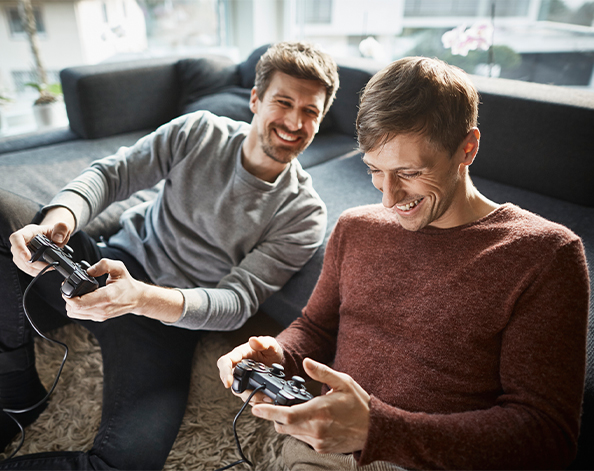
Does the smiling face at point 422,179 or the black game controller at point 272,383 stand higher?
the smiling face at point 422,179

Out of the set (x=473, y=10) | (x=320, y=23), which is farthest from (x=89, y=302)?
(x=320, y=23)

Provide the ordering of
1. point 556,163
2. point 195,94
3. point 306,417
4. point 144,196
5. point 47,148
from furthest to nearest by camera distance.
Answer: point 195,94
point 47,148
point 144,196
point 556,163
point 306,417

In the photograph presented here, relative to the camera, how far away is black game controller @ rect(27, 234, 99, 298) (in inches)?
32.8

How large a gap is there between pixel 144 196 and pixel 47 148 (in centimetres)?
70

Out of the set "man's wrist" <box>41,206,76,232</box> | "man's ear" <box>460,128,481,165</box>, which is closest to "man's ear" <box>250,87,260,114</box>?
"man's wrist" <box>41,206,76,232</box>

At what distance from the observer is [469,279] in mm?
750

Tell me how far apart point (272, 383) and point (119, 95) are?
6.20 feet

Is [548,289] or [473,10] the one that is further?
[473,10]

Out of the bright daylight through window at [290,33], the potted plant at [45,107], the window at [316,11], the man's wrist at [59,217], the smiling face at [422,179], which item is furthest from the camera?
the window at [316,11]

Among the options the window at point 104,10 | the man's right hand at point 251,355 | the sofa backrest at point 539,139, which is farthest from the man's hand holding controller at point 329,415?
the window at point 104,10

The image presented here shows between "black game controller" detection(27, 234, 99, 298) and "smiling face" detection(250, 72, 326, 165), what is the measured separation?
566mm

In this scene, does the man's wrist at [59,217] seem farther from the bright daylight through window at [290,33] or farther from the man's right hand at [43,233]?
the bright daylight through window at [290,33]

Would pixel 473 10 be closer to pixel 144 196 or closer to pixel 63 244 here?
pixel 144 196

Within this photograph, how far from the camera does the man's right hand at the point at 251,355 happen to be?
0.79 m
